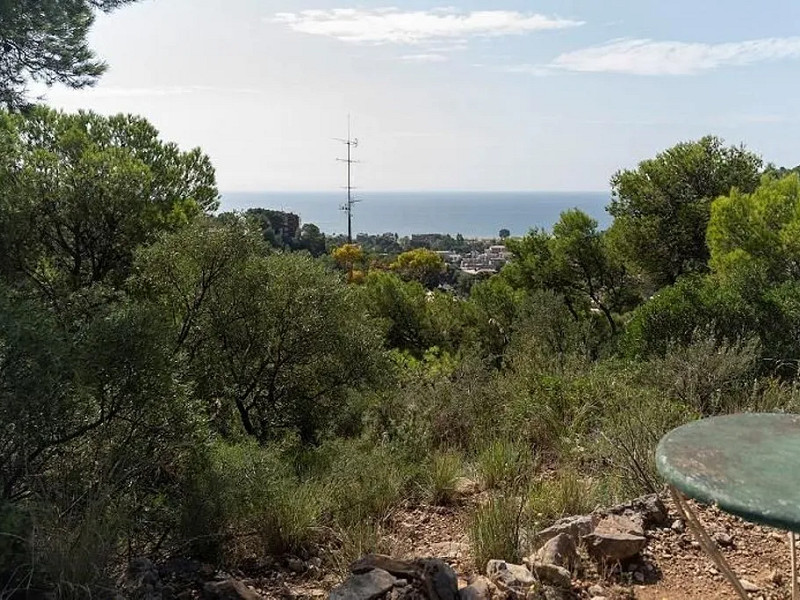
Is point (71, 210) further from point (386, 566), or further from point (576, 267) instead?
Answer: point (576, 267)

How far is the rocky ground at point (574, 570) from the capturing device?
2.69m

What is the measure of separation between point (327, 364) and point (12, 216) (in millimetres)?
3961

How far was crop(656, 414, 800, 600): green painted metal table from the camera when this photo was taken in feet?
5.92

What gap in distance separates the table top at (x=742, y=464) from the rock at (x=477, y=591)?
1.00 meters

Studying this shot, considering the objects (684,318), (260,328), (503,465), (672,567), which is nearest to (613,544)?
(672,567)

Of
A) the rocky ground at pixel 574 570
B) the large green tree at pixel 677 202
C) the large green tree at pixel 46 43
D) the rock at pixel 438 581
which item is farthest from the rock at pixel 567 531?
the large green tree at pixel 677 202

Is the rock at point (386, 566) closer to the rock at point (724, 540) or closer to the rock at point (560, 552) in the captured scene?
the rock at point (560, 552)

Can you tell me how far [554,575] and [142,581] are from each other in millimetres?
1831

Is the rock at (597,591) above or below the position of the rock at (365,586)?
below

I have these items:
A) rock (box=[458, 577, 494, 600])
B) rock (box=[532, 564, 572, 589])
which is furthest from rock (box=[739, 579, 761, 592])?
rock (box=[458, 577, 494, 600])

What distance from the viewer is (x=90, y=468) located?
126 inches

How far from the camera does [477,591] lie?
2.64 meters

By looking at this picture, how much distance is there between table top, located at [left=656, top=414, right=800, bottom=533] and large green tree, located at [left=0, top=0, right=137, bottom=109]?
4.88m

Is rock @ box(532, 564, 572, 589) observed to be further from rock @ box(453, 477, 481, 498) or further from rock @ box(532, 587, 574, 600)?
rock @ box(453, 477, 481, 498)
